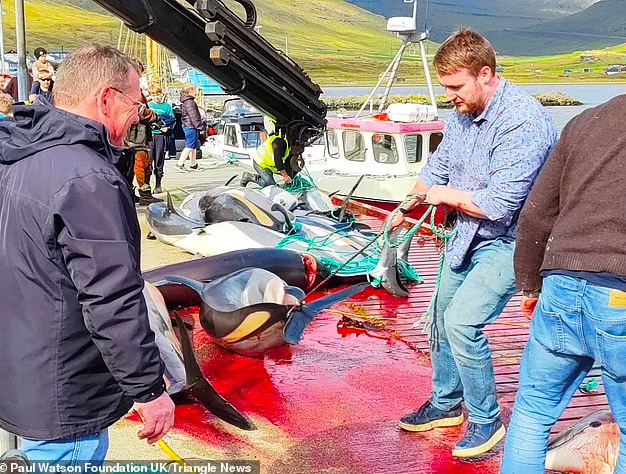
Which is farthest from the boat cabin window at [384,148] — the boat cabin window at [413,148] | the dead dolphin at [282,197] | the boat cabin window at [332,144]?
the dead dolphin at [282,197]

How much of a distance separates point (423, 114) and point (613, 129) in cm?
1186

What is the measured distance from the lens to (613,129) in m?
2.69

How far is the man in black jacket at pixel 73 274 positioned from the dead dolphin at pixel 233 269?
12.1 feet

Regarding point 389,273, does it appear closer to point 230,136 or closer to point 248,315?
point 248,315

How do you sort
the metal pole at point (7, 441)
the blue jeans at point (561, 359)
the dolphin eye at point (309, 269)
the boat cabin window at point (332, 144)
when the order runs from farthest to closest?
1. the boat cabin window at point (332, 144)
2. the dolphin eye at point (309, 269)
3. the metal pole at point (7, 441)
4. the blue jeans at point (561, 359)

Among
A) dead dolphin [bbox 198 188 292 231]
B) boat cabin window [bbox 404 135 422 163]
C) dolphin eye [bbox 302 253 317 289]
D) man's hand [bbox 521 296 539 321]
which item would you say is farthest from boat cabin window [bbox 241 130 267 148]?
man's hand [bbox 521 296 539 321]

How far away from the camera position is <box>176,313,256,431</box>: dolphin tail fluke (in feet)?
13.9

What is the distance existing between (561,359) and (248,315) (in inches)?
110

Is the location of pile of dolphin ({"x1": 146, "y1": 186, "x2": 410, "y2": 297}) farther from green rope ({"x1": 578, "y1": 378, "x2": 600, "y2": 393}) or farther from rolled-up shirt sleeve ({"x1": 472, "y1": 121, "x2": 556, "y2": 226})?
rolled-up shirt sleeve ({"x1": 472, "y1": 121, "x2": 556, "y2": 226})

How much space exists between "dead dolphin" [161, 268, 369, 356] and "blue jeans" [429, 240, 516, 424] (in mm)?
1592

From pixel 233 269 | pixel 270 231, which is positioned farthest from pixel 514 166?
pixel 270 231

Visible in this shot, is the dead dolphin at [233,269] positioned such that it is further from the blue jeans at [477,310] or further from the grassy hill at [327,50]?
the grassy hill at [327,50]

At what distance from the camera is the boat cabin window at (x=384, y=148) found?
A: 14211 millimetres

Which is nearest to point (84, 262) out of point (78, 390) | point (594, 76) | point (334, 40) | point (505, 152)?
point (78, 390)
